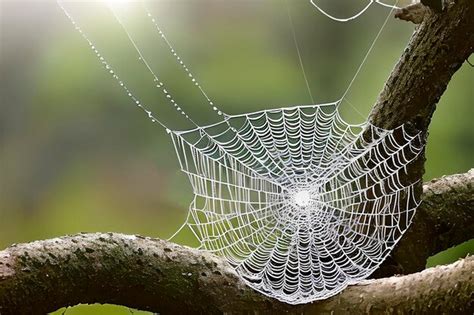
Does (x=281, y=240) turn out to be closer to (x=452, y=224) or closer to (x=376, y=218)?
(x=376, y=218)

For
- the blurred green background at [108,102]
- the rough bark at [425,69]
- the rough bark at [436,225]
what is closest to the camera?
the rough bark at [425,69]

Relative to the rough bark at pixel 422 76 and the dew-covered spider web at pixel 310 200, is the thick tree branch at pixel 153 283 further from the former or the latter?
the rough bark at pixel 422 76

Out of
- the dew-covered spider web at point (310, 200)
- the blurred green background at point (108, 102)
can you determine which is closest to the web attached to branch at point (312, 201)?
the dew-covered spider web at point (310, 200)

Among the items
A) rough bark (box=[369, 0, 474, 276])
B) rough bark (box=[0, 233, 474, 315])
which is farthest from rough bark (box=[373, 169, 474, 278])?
rough bark (box=[0, 233, 474, 315])

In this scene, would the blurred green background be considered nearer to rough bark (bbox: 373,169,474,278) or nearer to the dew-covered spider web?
the dew-covered spider web

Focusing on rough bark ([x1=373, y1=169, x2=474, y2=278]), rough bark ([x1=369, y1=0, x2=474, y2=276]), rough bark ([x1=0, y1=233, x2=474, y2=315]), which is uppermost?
rough bark ([x1=369, y1=0, x2=474, y2=276])

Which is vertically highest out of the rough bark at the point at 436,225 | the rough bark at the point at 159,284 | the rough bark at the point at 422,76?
the rough bark at the point at 422,76

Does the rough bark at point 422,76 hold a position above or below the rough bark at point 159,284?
above
